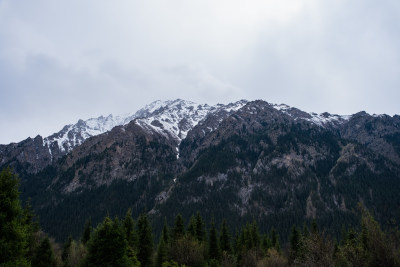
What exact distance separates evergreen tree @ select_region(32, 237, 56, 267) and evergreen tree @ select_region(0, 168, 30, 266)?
25503mm

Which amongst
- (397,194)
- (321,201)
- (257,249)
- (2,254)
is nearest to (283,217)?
(321,201)

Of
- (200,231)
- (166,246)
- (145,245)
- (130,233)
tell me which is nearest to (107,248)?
(130,233)

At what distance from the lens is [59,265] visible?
45.2 metres

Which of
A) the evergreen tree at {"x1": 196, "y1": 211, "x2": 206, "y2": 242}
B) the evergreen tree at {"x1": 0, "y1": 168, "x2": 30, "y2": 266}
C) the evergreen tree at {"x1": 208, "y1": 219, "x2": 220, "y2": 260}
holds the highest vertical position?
the evergreen tree at {"x1": 0, "y1": 168, "x2": 30, "y2": 266}

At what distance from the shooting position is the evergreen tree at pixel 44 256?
131 feet

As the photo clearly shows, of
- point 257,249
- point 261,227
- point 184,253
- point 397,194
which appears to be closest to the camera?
point 184,253

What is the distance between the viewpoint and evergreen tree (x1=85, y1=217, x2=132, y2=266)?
98.3 ft

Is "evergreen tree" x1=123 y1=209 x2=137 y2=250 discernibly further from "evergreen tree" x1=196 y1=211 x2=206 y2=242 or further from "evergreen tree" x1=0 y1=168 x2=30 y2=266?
"evergreen tree" x1=0 y1=168 x2=30 y2=266

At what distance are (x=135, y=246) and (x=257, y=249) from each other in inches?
1014

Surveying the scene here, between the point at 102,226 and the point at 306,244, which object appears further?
the point at 102,226

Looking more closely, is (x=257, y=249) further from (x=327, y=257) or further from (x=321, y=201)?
(x=321, y=201)

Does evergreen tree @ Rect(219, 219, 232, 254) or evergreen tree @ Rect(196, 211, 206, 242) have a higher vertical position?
evergreen tree @ Rect(196, 211, 206, 242)

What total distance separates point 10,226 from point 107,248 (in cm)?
1391

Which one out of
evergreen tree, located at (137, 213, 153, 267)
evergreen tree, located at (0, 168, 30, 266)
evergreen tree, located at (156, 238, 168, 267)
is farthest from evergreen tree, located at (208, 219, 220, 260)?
evergreen tree, located at (0, 168, 30, 266)
